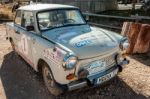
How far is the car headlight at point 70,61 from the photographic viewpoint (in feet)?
12.4

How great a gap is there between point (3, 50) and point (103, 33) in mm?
4716

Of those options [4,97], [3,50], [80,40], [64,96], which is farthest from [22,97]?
[3,50]

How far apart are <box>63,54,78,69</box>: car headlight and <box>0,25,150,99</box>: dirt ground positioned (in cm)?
96

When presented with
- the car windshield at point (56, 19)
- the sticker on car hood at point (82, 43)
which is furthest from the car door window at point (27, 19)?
the sticker on car hood at point (82, 43)

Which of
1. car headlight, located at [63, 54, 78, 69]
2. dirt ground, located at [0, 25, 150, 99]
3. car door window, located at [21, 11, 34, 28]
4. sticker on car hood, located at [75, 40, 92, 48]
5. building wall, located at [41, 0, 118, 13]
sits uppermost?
building wall, located at [41, 0, 118, 13]

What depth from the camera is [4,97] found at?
15.5ft

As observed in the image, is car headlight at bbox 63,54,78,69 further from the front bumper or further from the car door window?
the car door window

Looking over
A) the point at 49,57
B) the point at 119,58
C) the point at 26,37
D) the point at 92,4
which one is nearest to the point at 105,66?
the point at 119,58

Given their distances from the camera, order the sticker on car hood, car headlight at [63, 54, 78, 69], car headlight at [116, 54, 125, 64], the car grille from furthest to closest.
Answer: car headlight at [116, 54, 125, 64] → the sticker on car hood → the car grille → car headlight at [63, 54, 78, 69]

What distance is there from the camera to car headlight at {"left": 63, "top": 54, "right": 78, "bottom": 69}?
149 inches

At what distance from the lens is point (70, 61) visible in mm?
3801

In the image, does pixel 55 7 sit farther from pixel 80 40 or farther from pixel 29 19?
pixel 80 40

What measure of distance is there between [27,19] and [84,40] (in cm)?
199

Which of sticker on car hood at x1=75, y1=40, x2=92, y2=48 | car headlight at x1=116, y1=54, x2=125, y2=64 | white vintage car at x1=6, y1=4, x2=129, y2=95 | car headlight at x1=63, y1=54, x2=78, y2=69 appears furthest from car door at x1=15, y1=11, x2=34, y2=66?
car headlight at x1=116, y1=54, x2=125, y2=64
